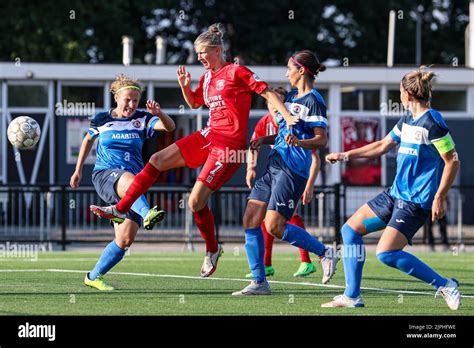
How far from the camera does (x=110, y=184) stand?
11.4 meters

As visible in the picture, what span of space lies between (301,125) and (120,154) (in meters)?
2.05

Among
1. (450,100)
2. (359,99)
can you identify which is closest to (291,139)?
(359,99)

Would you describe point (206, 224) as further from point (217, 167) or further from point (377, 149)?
point (377, 149)

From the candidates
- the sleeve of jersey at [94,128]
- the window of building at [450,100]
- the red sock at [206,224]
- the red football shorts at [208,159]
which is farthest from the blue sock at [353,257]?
the window of building at [450,100]

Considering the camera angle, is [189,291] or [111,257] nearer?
[111,257]

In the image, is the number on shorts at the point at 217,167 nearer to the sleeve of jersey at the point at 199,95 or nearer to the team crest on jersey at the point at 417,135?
the sleeve of jersey at the point at 199,95

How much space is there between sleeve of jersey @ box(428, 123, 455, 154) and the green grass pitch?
1398mm

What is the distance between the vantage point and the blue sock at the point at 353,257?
31.3 feet

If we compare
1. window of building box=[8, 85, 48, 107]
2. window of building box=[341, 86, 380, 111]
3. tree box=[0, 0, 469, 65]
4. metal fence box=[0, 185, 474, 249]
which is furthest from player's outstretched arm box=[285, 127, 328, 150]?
tree box=[0, 0, 469, 65]

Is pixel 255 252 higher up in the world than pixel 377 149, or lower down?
lower down

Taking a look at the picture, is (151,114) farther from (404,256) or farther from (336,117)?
(336,117)

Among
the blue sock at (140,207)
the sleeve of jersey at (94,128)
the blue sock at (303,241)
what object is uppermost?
the sleeve of jersey at (94,128)
